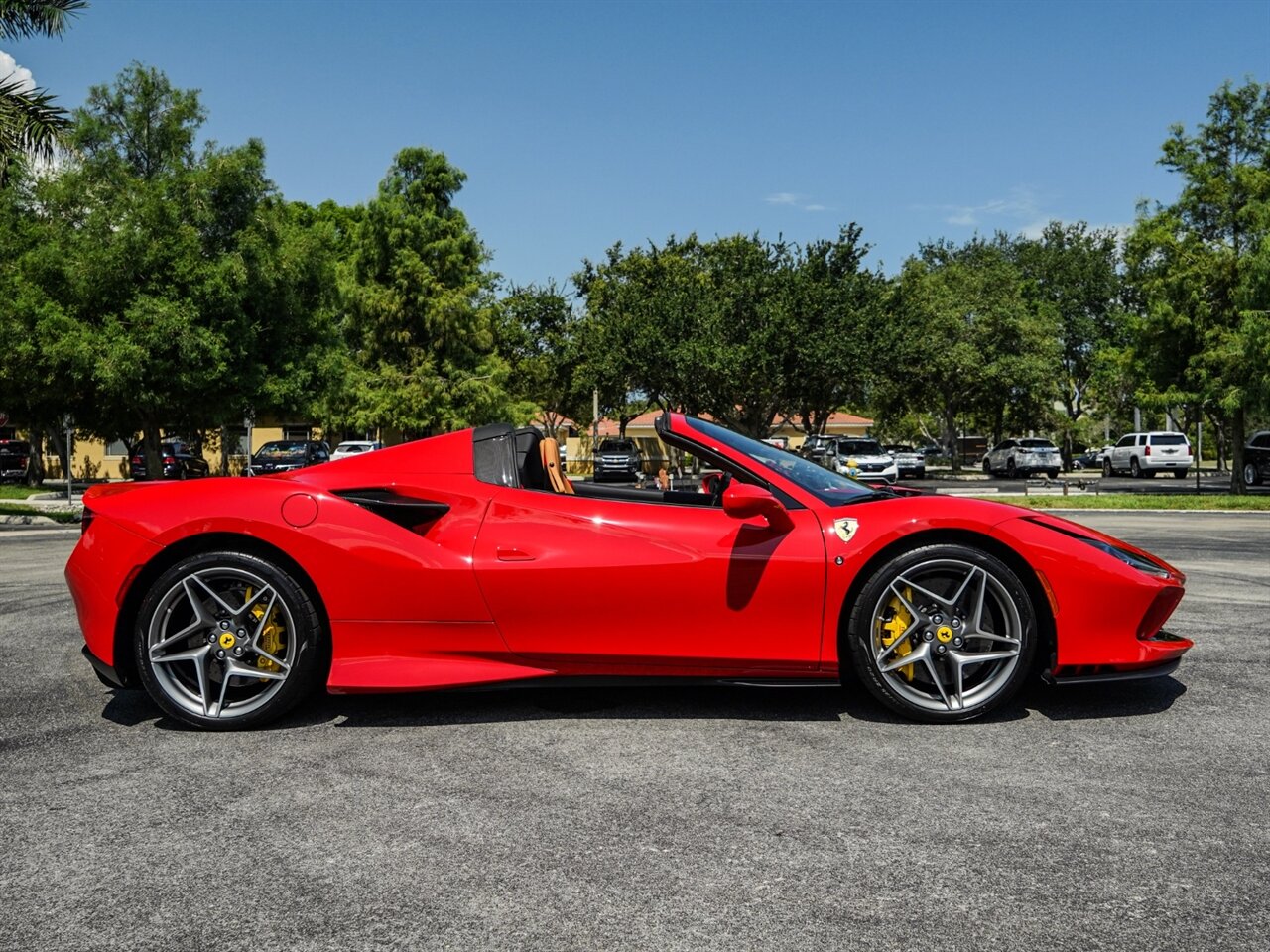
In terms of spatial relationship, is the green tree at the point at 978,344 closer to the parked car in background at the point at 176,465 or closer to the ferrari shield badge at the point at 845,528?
the parked car in background at the point at 176,465

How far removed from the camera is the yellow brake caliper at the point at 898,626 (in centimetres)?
409

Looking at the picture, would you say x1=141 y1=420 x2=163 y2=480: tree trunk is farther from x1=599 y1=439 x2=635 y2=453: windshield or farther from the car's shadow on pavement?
the car's shadow on pavement

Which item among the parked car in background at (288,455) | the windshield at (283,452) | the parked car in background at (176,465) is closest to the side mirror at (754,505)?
the parked car in background at (288,455)

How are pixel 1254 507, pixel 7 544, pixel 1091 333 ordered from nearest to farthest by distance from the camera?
pixel 7 544, pixel 1254 507, pixel 1091 333

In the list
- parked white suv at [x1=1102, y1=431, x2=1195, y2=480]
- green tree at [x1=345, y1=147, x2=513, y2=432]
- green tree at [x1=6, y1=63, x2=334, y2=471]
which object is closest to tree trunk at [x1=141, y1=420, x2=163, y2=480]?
green tree at [x1=6, y1=63, x2=334, y2=471]

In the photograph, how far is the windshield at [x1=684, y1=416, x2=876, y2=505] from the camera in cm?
434

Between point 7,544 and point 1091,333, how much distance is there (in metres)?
56.4

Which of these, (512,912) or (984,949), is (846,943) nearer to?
(984,949)

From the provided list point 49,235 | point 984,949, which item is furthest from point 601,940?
point 49,235

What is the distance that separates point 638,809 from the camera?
319 centimetres

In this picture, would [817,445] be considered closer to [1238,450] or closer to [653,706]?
[1238,450]

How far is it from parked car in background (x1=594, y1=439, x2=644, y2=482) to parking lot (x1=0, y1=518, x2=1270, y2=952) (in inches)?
1324

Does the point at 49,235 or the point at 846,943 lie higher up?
the point at 49,235

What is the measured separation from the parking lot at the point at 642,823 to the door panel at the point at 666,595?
0.46 ft
